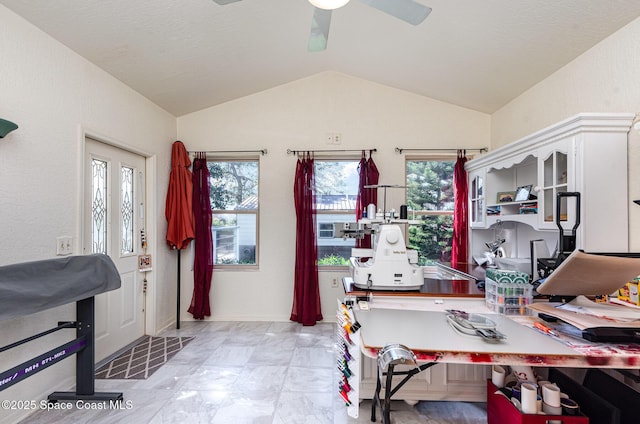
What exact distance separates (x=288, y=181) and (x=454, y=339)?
2.79 m

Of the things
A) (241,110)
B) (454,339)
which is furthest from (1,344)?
(241,110)

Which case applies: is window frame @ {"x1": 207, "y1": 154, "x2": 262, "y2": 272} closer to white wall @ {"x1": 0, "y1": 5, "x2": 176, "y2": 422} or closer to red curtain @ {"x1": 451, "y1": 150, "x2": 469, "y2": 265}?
white wall @ {"x1": 0, "y1": 5, "x2": 176, "y2": 422}

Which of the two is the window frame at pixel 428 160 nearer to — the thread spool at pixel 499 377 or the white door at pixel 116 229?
the thread spool at pixel 499 377

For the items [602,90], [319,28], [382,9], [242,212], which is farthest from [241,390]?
[602,90]

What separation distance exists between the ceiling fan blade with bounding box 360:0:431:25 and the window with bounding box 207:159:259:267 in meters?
2.55

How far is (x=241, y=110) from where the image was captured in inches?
150

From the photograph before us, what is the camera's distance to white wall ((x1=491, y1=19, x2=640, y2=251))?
187 cm

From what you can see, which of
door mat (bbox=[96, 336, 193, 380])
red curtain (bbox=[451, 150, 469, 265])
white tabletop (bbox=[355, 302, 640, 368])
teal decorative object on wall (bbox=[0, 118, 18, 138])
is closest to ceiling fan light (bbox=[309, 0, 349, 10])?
white tabletop (bbox=[355, 302, 640, 368])

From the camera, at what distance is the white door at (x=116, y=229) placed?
262 centimetres

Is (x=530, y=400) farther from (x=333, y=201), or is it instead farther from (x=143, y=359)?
(x=143, y=359)

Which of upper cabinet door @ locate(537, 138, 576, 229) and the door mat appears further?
the door mat

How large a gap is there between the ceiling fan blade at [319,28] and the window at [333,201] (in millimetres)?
1860

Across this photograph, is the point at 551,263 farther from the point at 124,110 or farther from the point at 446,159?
the point at 124,110

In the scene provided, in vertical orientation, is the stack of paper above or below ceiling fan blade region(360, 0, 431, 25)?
below
